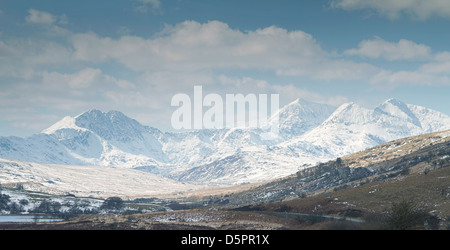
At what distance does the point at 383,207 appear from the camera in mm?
170125

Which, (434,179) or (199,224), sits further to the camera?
(434,179)

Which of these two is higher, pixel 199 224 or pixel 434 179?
pixel 434 179

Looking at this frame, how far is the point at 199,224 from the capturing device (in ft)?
499
